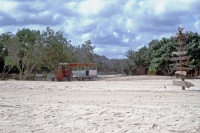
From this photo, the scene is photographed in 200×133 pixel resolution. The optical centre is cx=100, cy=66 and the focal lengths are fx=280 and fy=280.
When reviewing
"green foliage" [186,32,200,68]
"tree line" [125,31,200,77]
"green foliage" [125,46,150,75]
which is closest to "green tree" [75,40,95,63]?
"green foliage" [125,46,150,75]

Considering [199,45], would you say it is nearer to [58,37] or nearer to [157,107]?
[58,37]

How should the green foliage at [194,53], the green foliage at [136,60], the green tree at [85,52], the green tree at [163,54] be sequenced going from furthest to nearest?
the green tree at [85,52]
the green foliage at [136,60]
the green tree at [163,54]
the green foliage at [194,53]

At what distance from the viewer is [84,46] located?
54156 mm

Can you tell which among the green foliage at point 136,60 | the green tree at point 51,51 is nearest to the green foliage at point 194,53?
the green foliage at point 136,60

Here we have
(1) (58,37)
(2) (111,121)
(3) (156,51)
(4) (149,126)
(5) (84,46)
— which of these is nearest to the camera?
(4) (149,126)

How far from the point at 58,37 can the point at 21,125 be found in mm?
31253

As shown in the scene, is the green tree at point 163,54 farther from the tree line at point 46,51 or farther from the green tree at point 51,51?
the green tree at point 51,51

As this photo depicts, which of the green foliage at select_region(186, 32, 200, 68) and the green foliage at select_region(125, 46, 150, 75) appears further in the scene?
the green foliage at select_region(125, 46, 150, 75)

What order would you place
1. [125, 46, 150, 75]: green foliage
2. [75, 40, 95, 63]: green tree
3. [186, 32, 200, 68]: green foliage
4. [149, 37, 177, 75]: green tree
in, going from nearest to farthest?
[186, 32, 200, 68]: green foliage < [149, 37, 177, 75]: green tree < [125, 46, 150, 75]: green foliage < [75, 40, 95, 63]: green tree

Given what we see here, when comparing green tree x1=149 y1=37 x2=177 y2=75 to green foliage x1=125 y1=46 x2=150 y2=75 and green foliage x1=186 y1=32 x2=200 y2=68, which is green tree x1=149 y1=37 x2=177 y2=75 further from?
green foliage x1=125 y1=46 x2=150 y2=75

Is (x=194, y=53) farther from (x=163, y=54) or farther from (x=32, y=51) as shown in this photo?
(x=32, y=51)

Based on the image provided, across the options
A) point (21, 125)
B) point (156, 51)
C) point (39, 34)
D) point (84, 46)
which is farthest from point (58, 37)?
point (21, 125)

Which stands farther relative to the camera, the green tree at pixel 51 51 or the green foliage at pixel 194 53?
the green tree at pixel 51 51

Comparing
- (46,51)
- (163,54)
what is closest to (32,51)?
(46,51)
